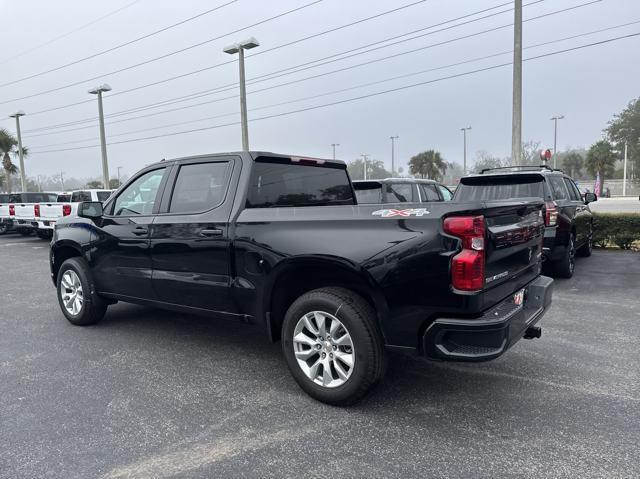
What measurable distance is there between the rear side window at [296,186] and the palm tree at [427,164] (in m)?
57.4

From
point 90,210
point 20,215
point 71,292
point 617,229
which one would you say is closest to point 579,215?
point 617,229

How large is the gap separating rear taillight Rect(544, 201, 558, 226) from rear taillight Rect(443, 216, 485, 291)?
4336 millimetres

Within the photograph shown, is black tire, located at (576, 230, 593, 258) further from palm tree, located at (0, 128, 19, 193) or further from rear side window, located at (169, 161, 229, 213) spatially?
palm tree, located at (0, 128, 19, 193)

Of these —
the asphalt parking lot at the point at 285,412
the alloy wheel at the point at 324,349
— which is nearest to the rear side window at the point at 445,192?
the asphalt parking lot at the point at 285,412

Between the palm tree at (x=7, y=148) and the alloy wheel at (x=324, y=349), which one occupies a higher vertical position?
the palm tree at (x=7, y=148)

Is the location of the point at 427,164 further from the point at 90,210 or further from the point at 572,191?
the point at 90,210

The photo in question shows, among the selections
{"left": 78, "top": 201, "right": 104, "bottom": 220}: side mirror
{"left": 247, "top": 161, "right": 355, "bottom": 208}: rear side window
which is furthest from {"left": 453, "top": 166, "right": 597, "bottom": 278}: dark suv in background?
{"left": 78, "top": 201, "right": 104, "bottom": 220}: side mirror

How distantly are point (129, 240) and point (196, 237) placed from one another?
105 centimetres

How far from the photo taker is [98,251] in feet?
17.2

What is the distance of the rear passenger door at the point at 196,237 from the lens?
13.4 ft

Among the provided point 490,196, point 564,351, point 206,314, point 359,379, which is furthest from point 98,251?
point 490,196

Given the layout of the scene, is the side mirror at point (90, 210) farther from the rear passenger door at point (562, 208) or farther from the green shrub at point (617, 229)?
the green shrub at point (617, 229)

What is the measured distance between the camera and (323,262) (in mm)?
3453

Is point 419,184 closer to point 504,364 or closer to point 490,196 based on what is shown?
point 490,196
